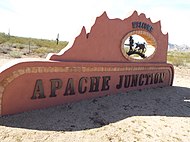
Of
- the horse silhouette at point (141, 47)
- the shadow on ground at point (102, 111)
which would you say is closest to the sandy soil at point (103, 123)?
A: the shadow on ground at point (102, 111)

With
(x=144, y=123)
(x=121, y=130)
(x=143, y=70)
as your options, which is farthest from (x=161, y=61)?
(x=121, y=130)

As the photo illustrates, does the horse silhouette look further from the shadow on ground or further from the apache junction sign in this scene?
the shadow on ground

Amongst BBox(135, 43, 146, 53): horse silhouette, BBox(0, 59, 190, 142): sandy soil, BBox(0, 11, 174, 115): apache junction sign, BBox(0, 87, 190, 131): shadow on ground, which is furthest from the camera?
BBox(135, 43, 146, 53): horse silhouette

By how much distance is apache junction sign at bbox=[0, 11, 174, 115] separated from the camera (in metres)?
7.10

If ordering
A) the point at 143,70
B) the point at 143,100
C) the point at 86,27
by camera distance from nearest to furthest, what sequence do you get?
the point at 86,27 → the point at 143,100 → the point at 143,70

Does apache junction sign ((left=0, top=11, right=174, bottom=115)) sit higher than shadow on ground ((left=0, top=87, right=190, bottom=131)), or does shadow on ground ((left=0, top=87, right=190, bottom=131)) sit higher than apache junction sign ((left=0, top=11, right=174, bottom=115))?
A: apache junction sign ((left=0, top=11, right=174, bottom=115))

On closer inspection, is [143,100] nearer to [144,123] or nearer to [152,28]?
[144,123]

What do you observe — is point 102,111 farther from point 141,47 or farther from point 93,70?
point 141,47

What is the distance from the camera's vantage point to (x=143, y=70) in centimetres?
1152

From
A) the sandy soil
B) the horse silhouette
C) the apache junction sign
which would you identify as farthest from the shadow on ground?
the horse silhouette

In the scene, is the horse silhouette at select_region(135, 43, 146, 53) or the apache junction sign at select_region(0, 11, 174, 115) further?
the horse silhouette at select_region(135, 43, 146, 53)

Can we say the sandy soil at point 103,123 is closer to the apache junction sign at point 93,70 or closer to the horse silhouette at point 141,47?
the apache junction sign at point 93,70

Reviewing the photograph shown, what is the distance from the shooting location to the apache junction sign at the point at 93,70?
7098mm

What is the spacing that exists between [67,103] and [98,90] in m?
1.54
